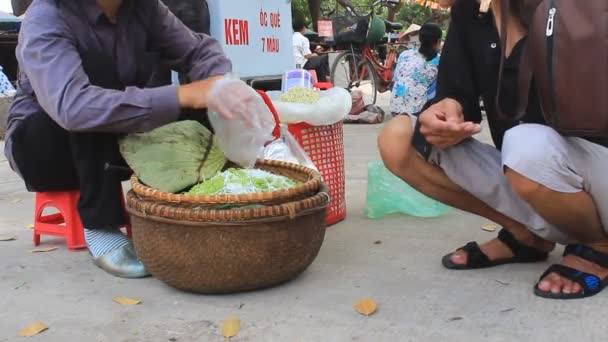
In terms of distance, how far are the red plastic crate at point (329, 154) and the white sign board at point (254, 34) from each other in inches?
50.2

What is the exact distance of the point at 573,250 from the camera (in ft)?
5.89

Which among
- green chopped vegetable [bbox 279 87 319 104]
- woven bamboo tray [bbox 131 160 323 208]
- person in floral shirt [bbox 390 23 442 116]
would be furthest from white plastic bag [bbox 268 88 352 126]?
person in floral shirt [bbox 390 23 442 116]

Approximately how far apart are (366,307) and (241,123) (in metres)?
0.66

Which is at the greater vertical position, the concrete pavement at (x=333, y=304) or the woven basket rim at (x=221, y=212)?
the woven basket rim at (x=221, y=212)

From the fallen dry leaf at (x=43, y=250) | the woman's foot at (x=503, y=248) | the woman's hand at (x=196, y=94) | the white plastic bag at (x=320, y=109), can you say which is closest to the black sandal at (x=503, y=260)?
the woman's foot at (x=503, y=248)

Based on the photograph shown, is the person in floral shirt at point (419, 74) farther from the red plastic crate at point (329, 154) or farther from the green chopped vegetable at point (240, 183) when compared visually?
the green chopped vegetable at point (240, 183)

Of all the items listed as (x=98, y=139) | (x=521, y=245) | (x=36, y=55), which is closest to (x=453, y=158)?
(x=521, y=245)

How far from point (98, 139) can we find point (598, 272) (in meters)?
1.54

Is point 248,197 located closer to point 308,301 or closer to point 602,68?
point 308,301

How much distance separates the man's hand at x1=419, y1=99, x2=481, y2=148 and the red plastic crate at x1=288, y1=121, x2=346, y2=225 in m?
0.76

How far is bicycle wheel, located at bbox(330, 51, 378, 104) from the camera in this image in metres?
8.46

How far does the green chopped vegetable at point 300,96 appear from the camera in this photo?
98.6 inches

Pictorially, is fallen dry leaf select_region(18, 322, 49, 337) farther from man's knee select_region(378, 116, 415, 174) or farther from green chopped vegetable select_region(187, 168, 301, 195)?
man's knee select_region(378, 116, 415, 174)

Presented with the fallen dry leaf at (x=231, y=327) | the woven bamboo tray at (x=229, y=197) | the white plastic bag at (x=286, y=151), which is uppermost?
the woven bamboo tray at (x=229, y=197)
